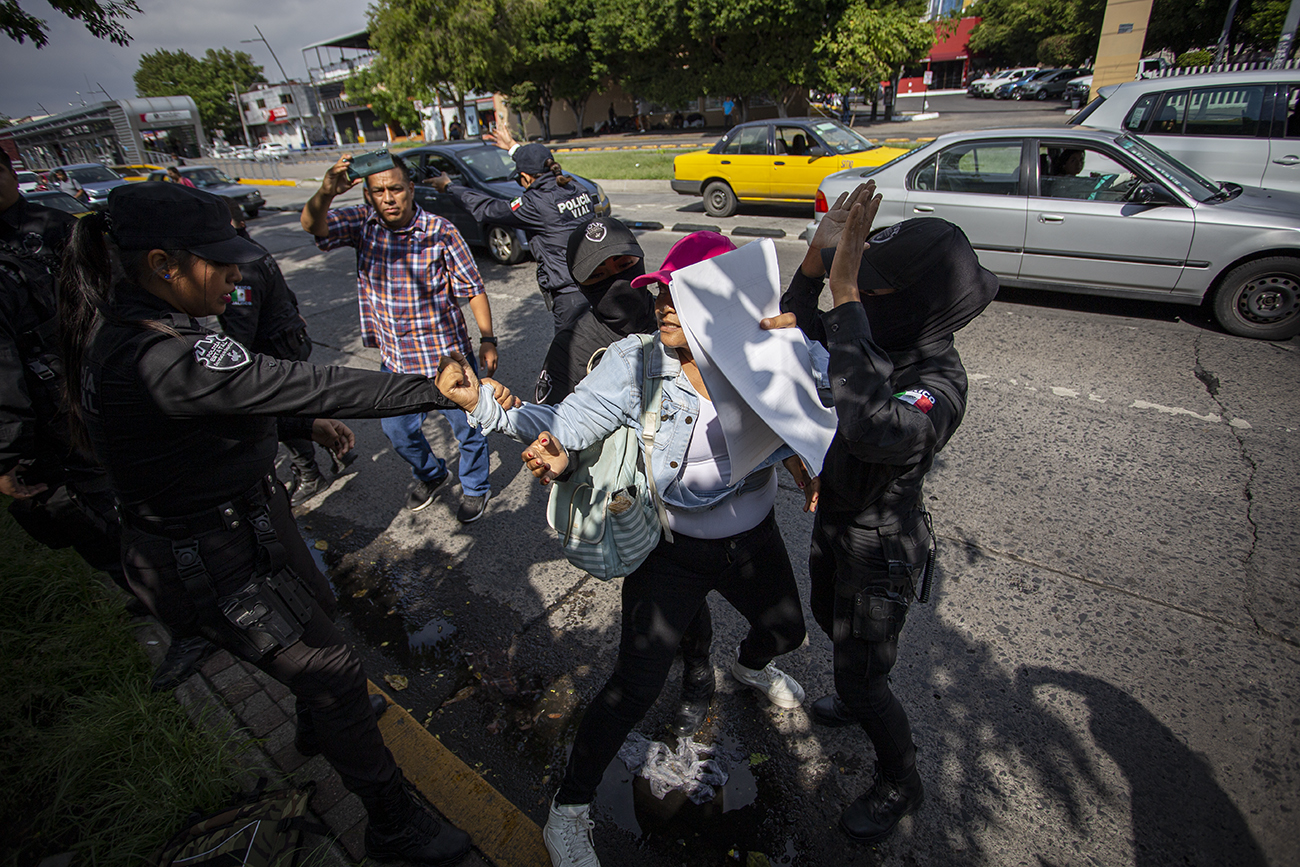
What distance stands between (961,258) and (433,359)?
2.91m

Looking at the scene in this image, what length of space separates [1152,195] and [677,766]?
625 centimetres

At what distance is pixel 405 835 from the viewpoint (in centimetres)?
207

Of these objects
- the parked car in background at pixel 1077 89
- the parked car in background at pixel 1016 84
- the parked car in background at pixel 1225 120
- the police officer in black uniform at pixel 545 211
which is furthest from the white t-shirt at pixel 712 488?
the parked car in background at pixel 1016 84

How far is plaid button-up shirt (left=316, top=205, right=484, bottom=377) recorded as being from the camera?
11.5ft

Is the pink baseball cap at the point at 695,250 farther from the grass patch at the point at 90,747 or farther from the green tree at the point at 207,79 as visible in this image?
the green tree at the point at 207,79

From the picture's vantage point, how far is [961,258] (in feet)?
5.74

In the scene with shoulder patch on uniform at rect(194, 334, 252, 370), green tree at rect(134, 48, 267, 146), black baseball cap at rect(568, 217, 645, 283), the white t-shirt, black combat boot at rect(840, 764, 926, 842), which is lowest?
black combat boot at rect(840, 764, 926, 842)

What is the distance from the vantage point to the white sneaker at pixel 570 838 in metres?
2.01

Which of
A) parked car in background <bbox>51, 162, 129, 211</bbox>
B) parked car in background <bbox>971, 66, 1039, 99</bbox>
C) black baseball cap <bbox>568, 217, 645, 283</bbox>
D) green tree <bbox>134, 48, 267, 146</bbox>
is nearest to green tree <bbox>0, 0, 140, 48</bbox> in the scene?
black baseball cap <bbox>568, 217, 645, 283</bbox>

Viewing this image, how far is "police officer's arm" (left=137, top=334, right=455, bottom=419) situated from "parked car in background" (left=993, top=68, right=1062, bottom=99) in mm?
46118

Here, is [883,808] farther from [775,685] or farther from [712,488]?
[712,488]

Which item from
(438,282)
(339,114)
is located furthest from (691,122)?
(339,114)

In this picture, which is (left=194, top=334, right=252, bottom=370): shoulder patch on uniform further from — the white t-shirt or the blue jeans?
the blue jeans

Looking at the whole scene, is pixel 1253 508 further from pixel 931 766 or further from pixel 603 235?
pixel 603 235
